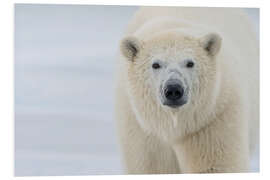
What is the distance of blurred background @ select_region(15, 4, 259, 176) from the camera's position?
20.7 feet

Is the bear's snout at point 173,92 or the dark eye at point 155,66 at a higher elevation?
A: the dark eye at point 155,66

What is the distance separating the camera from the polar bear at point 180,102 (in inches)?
223

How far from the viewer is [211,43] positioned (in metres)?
5.77

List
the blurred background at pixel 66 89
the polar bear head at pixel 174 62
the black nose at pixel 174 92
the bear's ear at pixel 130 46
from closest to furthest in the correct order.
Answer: the black nose at pixel 174 92 → the polar bear head at pixel 174 62 → the bear's ear at pixel 130 46 → the blurred background at pixel 66 89

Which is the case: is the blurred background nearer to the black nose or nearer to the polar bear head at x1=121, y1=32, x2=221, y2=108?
the polar bear head at x1=121, y1=32, x2=221, y2=108

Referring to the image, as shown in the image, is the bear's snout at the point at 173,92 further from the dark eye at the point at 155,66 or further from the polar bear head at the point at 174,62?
the dark eye at the point at 155,66

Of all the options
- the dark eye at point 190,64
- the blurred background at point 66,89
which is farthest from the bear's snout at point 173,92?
the blurred background at point 66,89

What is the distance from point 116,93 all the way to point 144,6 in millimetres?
1033

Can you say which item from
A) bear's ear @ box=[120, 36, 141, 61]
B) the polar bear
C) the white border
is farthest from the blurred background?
bear's ear @ box=[120, 36, 141, 61]

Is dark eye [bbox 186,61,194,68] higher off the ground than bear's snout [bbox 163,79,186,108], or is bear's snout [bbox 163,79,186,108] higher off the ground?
dark eye [bbox 186,61,194,68]

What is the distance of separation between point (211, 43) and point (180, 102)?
26.9 inches

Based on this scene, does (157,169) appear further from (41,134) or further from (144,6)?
(144,6)
